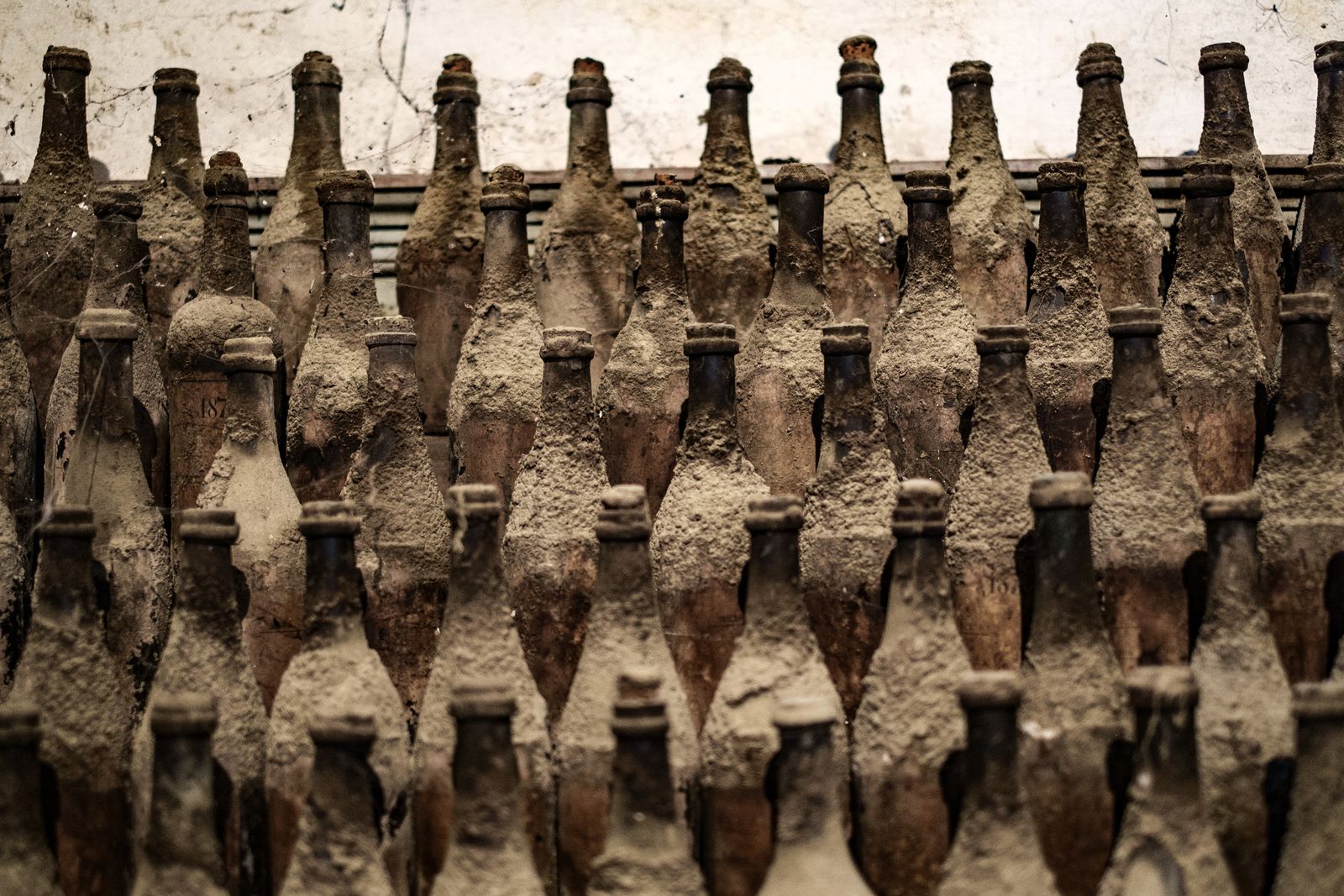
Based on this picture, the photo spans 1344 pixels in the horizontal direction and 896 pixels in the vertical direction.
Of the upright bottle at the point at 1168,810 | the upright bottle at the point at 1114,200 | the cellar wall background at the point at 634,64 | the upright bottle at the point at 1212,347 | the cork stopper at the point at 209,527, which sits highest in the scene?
the cellar wall background at the point at 634,64

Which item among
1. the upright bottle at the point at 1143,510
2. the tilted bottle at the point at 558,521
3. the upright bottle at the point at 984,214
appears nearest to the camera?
the upright bottle at the point at 1143,510

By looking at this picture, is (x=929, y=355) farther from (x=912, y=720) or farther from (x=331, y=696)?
(x=331, y=696)

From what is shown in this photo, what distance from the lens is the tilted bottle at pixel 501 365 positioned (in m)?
2.88

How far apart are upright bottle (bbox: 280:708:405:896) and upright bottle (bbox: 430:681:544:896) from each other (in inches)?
4.0

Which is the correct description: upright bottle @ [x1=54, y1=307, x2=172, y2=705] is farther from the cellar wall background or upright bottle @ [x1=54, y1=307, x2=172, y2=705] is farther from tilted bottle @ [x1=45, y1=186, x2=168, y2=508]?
the cellar wall background

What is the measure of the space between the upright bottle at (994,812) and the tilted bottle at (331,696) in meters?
0.71

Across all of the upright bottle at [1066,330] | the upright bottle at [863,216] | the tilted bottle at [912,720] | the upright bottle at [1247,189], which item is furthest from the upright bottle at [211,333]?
the upright bottle at [1247,189]

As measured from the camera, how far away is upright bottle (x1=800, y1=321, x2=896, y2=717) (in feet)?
8.25

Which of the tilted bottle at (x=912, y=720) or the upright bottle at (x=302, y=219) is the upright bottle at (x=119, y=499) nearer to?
the upright bottle at (x=302, y=219)

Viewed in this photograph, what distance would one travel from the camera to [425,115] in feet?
14.0

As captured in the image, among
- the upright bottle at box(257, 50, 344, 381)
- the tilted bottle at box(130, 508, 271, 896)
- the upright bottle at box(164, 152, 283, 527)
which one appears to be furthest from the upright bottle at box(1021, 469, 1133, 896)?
the upright bottle at box(257, 50, 344, 381)

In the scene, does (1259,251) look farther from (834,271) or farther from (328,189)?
(328,189)

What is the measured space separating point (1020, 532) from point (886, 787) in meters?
0.46

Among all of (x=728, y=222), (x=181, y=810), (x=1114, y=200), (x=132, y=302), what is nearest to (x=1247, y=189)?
(x=1114, y=200)
